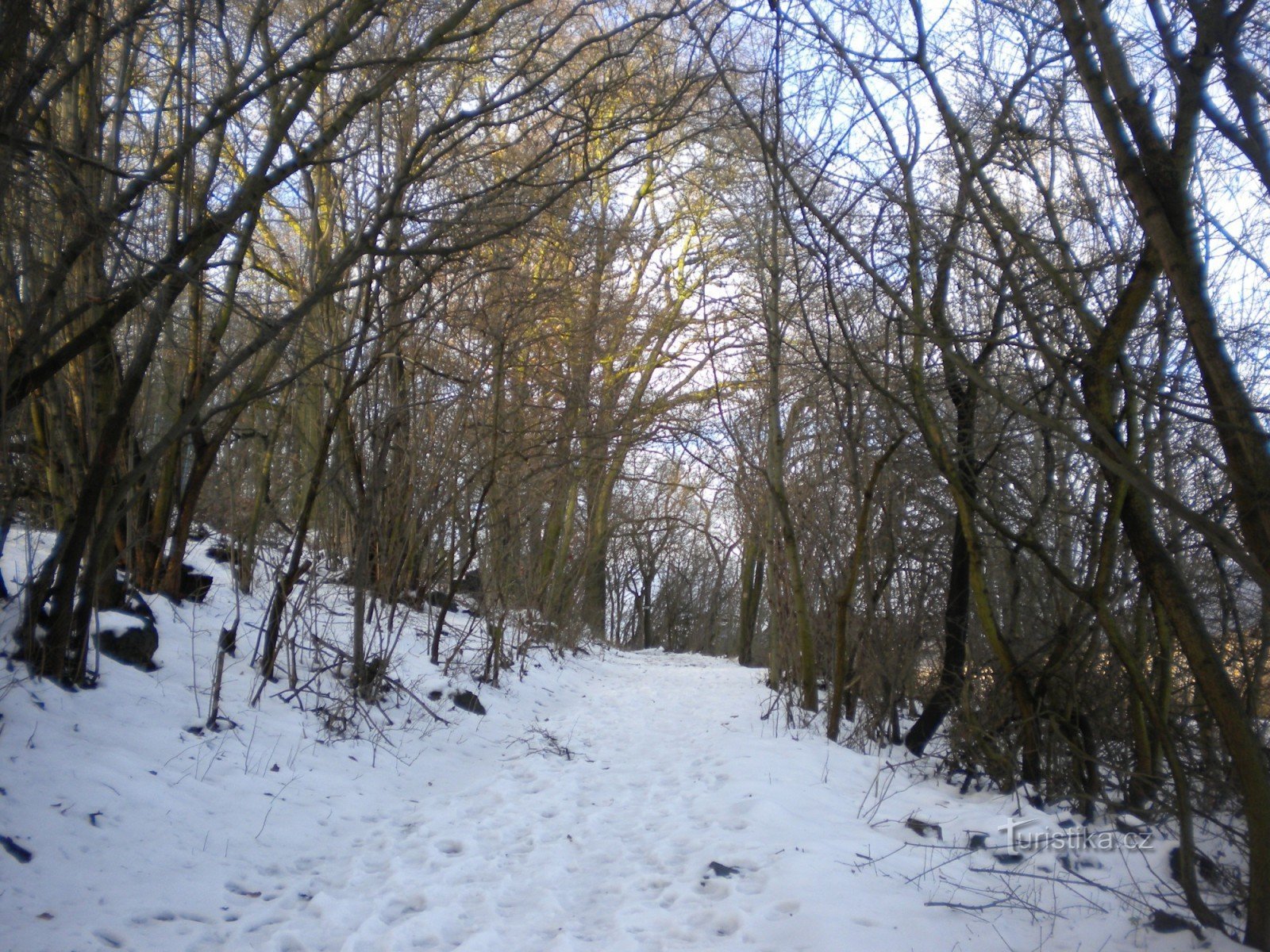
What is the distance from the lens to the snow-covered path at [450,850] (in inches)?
113

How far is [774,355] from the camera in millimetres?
7199

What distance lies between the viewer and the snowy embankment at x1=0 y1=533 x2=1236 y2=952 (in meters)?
2.88

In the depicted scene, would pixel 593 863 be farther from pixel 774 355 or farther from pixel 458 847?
pixel 774 355

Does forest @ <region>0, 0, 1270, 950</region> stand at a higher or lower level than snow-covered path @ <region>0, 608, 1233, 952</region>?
higher

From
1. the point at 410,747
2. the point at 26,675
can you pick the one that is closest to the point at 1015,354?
the point at 410,747

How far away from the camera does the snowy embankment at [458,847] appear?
2.88 metres

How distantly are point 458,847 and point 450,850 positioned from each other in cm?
4

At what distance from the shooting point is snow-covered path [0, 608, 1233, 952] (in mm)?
2873

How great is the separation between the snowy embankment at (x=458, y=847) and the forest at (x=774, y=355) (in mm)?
458

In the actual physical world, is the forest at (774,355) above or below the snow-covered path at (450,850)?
above

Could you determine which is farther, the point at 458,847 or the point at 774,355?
the point at 774,355

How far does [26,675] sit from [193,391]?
2.26 metres

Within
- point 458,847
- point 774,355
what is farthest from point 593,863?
point 774,355

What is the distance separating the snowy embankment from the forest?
1.50 ft
